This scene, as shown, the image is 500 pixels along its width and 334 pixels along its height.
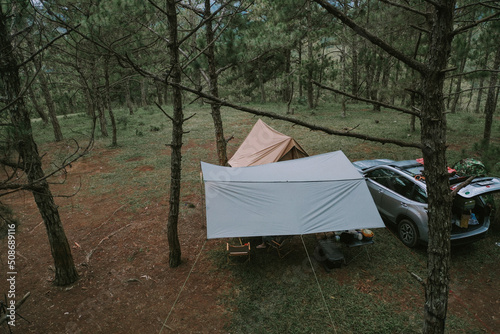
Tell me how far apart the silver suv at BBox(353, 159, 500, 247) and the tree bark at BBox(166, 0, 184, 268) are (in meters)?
4.78

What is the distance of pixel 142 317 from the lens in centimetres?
445

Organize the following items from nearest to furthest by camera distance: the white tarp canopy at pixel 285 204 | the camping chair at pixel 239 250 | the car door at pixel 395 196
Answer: the white tarp canopy at pixel 285 204 < the camping chair at pixel 239 250 < the car door at pixel 395 196

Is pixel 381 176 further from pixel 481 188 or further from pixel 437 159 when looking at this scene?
pixel 437 159

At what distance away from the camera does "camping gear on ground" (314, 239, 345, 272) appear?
5.32 meters

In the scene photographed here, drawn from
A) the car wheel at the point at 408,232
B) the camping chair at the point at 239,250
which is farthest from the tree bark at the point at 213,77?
the car wheel at the point at 408,232

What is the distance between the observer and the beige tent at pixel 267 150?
809 centimetres

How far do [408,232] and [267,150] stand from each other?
13.9 ft

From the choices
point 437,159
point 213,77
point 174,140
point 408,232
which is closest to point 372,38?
point 437,159

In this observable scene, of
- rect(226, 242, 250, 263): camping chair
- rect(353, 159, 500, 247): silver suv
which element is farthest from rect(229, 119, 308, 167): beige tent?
rect(226, 242, 250, 263): camping chair

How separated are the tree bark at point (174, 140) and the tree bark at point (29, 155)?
184 cm

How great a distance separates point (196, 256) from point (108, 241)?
7.53 ft

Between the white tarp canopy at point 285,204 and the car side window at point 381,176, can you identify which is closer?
the white tarp canopy at point 285,204

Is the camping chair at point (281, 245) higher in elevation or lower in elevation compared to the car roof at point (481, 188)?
lower

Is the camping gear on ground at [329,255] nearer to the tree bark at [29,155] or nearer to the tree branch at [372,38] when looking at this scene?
the tree branch at [372,38]
